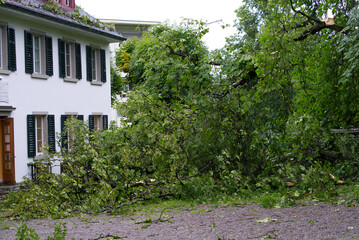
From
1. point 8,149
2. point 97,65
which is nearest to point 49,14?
point 97,65

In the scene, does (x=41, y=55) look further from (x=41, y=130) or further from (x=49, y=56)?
(x=41, y=130)

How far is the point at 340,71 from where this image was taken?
32.9 feet

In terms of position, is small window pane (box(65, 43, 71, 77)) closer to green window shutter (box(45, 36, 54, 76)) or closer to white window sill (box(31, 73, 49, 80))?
green window shutter (box(45, 36, 54, 76))

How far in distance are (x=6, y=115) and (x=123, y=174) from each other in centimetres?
852

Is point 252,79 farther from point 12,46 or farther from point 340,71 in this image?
point 12,46

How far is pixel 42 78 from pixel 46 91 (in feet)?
1.92

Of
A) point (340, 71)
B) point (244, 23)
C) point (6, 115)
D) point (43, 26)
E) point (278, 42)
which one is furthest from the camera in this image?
point (244, 23)

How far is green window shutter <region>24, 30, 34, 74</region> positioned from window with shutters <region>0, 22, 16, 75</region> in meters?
0.82

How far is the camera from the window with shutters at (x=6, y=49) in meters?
17.8

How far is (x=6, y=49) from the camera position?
1784 cm

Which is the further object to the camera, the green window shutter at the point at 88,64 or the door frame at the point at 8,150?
the green window shutter at the point at 88,64

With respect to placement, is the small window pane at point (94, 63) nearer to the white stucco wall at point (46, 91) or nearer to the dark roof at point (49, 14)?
the white stucco wall at point (46, 91)

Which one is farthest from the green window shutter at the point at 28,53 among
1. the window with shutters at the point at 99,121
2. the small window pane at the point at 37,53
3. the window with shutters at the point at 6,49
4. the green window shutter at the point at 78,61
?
Answer: the window with shutters at the point at 99,121

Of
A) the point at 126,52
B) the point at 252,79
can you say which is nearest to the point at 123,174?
the point at 252,79
